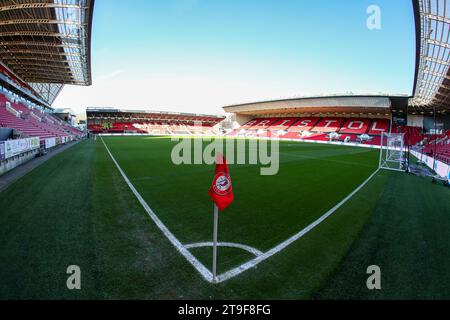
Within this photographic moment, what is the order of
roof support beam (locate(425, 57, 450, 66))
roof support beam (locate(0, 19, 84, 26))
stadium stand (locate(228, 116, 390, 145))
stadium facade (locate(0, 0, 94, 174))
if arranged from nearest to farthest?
stadium facade (locate(0, 0, 94, 174))
roof support beam (locate(425, 57, 450, 66))
roof support beam (locate(0, 19, 84, 26))
stadium stand (locate(228, 116, 390, 145))

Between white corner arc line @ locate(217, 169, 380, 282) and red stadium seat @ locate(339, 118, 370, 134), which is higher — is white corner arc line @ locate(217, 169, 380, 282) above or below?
below

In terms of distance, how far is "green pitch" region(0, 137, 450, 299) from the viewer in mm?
3375

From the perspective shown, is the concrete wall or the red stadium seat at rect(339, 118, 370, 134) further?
the red stadium seat at rect(339, 118, 370, 134)

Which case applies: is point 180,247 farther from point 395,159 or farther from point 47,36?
point 47,36

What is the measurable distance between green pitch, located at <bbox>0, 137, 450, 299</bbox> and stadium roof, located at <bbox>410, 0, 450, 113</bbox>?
13.9m

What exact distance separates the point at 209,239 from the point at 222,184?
201 centimetres

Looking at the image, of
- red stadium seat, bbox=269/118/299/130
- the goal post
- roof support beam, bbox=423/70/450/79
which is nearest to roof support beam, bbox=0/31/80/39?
the goal post

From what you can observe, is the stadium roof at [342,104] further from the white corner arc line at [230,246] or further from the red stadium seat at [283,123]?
the white corner arc line at [230,246]

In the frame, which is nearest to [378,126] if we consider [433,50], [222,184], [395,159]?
[433,50]

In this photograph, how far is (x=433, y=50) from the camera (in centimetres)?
2083

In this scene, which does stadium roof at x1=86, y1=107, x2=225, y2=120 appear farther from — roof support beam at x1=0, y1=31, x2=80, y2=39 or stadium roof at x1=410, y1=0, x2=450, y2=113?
stadium roof at x1=410, y1=0, x2=450, y2=113

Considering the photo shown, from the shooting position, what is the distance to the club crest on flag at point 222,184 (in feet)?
11.1
